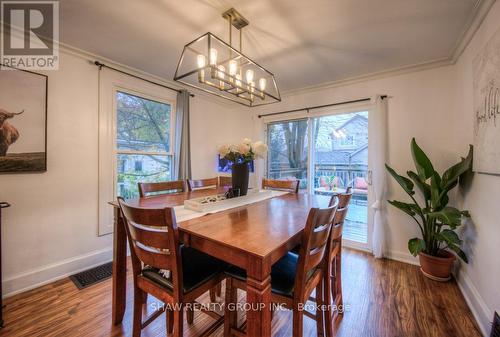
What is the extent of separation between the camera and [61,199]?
2234 millimetres

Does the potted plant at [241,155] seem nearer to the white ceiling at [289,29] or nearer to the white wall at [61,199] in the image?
the white ceiling at [289,29]

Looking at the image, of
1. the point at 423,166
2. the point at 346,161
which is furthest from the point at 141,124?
the point at 423,166

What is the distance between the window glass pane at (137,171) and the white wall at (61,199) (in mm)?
308

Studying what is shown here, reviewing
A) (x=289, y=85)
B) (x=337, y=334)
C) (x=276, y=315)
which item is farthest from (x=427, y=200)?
(x=289, y=85)

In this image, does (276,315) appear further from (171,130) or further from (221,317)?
(171,130)

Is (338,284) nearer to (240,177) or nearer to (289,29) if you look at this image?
(240,177)

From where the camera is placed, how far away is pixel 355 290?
207 cm

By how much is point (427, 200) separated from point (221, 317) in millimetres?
2376

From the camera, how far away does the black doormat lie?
6.98ft

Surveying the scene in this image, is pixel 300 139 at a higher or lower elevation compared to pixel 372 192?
higher

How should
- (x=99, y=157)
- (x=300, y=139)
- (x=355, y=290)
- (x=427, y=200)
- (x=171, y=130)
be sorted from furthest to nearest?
(x=300, y=139)
(x=171, y=130)
(x=99, y=157)
(x=427, y=200)
(x=355, y=290)

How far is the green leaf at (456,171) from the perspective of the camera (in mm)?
1935

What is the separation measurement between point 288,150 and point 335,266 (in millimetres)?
2294

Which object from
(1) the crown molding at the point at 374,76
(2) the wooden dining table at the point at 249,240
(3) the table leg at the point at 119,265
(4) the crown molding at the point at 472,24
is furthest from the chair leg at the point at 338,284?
(1) the crown molding at the point at 374,76
